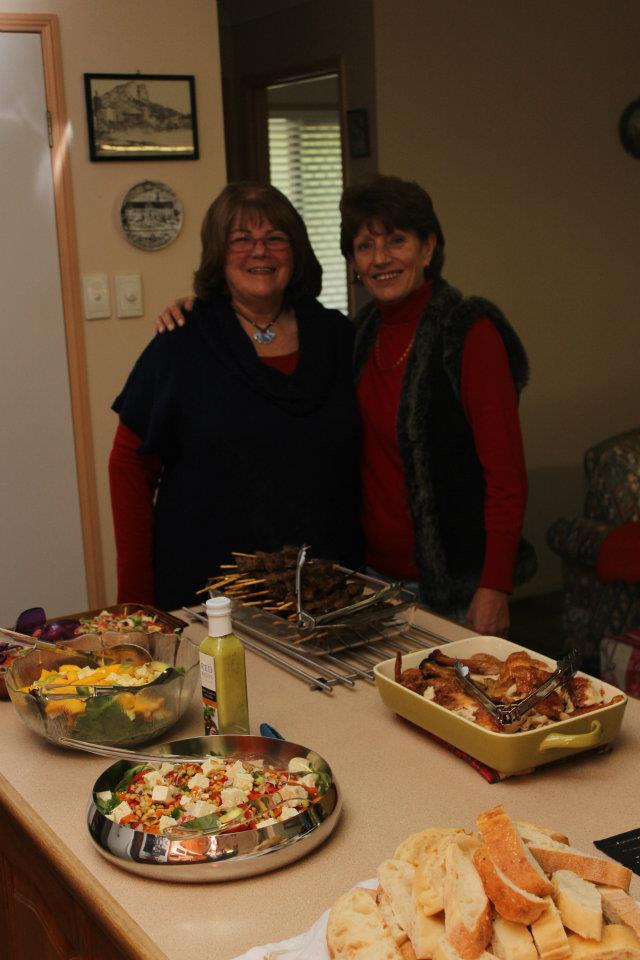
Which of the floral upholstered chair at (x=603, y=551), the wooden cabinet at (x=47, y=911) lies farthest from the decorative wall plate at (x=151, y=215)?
the wooden cabinet at (x=47, y=911)

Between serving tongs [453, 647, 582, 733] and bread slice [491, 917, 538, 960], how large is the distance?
0.46m

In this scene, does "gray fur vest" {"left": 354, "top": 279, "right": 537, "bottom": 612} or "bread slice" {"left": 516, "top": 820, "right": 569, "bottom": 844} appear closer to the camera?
"bread slice" {"left": 516, "top": 820, "right": 569, "bottom": 844}

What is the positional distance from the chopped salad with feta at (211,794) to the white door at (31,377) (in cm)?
245

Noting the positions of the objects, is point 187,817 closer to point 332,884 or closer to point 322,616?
point 332,884

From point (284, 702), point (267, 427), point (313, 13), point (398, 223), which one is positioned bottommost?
point (284, 702)

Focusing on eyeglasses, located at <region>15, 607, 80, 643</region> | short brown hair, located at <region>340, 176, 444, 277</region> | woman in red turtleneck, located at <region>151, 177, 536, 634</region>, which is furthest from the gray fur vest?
eyeglasses, located at <region>15, 607, 80, 643</region>

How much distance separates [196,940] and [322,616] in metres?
0.81

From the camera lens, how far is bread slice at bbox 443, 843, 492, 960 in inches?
41.3

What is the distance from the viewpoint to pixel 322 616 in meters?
1.96

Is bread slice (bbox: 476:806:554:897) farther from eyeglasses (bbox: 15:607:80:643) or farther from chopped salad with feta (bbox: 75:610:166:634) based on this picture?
eyeglasses (bbox: 15:607:80:643)

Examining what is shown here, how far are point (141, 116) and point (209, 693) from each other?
264cm

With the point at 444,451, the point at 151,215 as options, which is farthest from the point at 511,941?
the point at 151,215

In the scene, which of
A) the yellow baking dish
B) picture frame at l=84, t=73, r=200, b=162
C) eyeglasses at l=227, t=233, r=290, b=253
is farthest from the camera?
picture frame at l=84, t=73, r=200, b=162

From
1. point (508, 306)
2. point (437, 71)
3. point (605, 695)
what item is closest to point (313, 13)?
point (437, 71)
